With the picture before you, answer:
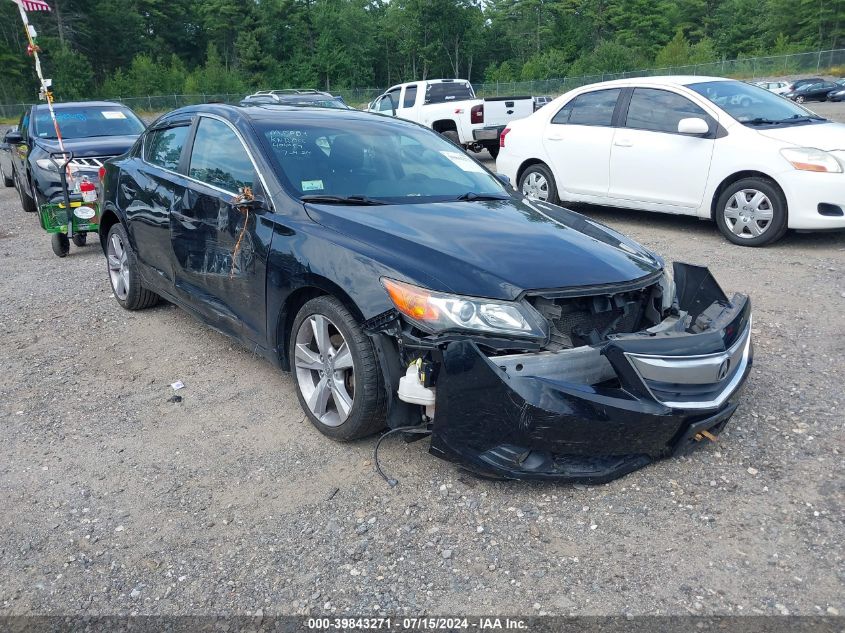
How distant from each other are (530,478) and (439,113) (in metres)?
14.6

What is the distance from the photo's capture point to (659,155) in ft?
24.9

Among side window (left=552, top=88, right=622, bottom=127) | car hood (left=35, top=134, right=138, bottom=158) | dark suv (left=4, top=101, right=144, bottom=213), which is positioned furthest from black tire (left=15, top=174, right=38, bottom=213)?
side window (left=552, top=88, right=622, bottom=127)

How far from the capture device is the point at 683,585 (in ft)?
8.18

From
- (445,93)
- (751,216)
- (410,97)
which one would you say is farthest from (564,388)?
(410,97)

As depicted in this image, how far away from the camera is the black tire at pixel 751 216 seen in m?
6.83

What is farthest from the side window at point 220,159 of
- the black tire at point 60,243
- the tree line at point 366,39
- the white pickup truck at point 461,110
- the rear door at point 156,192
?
the tree line at point 366,39

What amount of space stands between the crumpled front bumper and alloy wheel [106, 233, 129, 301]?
12.5ft

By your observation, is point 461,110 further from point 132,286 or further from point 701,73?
point 701,73

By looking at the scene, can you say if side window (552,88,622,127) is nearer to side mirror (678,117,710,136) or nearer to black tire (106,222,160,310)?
side mirror (678,117,710,136)

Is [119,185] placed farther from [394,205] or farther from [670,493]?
[670,493]

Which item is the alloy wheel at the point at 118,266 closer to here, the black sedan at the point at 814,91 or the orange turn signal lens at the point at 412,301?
the orange turn signal lens at the point at 412,301

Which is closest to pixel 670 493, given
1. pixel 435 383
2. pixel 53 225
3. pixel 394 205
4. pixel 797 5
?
pixel 435 383

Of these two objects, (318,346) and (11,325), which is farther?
(11,325)

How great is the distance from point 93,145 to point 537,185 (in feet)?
20.1
